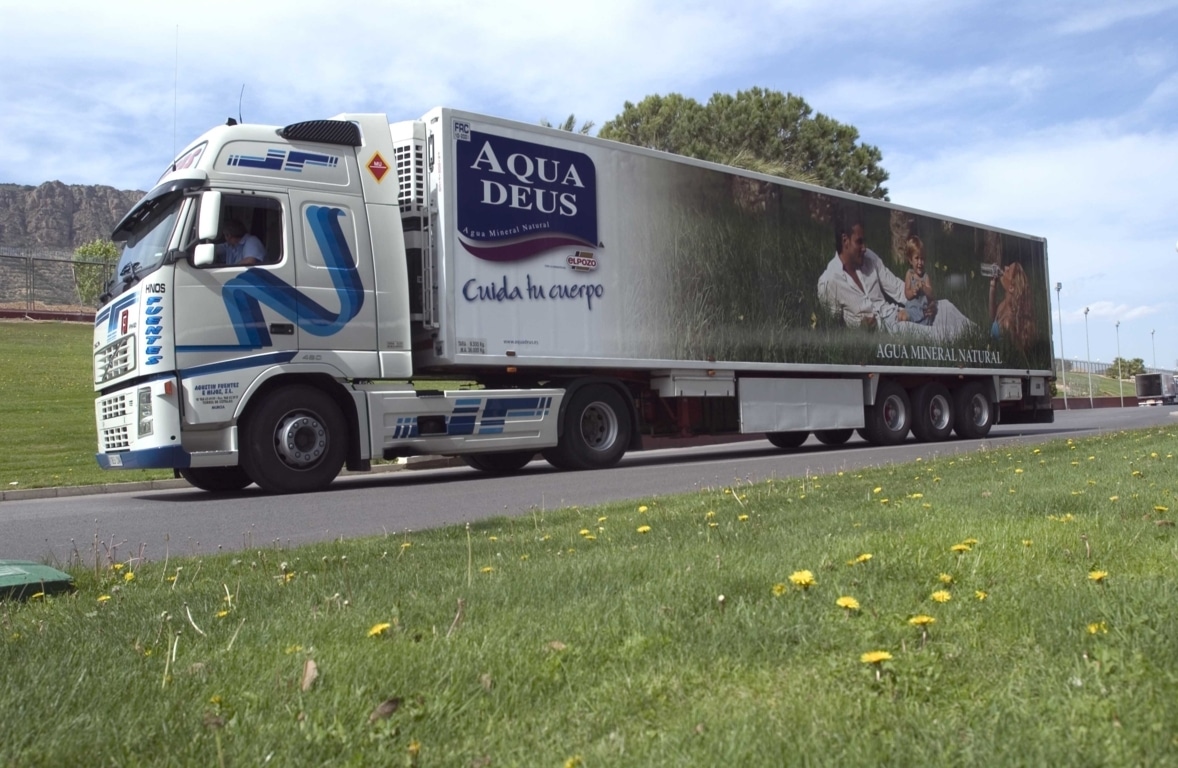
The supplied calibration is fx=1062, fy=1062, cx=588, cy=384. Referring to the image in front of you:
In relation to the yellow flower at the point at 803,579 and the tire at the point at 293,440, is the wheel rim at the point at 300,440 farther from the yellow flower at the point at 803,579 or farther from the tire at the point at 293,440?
the yellow flower at the point at 803,579

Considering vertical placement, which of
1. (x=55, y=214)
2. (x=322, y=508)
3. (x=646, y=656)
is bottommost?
(x=322, y=508)

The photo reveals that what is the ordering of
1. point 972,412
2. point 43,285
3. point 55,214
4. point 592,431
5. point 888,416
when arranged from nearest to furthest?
point 592,431, point 888,416, point 972,412, point 43,285, point 55,214

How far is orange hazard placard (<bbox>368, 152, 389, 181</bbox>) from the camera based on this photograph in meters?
12.0

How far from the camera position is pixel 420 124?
40.9 ft

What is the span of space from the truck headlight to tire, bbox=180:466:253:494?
1.52m

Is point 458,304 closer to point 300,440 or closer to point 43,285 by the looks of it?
point 300,440

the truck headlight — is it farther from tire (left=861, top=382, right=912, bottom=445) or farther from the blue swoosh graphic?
tire (left=861, top=382, right=912, bottom=445)

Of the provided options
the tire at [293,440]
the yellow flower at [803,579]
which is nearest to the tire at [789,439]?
the tire at [293,440]

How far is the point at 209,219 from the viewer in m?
10.6

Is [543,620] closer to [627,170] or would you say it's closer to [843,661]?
[843,661]

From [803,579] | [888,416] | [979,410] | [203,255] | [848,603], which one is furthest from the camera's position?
[979,410]

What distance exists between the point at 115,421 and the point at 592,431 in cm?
585

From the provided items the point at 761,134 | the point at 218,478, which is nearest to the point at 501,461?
the point at 218,478

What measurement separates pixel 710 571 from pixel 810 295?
13495 mm
